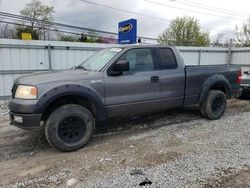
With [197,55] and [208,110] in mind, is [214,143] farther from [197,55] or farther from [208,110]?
[197,55]

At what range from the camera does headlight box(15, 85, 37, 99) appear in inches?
141

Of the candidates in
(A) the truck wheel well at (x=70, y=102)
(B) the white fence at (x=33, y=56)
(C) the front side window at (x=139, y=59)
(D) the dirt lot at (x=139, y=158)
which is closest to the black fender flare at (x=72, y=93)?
(A) the truck wheel well at (x=70, y=102)

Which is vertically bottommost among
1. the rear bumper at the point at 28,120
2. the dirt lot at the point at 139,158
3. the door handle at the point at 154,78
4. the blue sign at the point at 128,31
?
the dirt lot at the point at 139,158

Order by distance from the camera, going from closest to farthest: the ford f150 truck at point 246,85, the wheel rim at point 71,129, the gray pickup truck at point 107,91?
the gray pickup truck at point 107,91
the wheel rim at point 71,129
the ford f150 truck at point 246,85

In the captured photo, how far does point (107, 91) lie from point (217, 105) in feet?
10.7

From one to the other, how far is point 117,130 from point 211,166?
2.31m

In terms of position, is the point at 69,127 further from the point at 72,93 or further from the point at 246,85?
the point at 246,85

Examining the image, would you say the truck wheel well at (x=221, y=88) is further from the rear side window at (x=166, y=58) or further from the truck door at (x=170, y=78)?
the rear side window at (x=166, y=58)

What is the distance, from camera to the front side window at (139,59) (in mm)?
4539

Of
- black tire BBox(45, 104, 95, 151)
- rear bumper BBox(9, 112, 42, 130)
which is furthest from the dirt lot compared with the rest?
rear bumper BBox(9, 112, 42, 130)

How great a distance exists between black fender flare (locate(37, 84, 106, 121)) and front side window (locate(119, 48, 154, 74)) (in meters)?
0.85

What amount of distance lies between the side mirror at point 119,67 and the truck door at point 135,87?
0.08 meters

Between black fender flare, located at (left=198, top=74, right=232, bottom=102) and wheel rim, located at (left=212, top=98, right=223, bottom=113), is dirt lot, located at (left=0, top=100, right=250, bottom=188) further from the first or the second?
black fender flare, located at (left=198, top=74, right=232, bottom=102)

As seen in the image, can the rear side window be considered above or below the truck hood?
above
